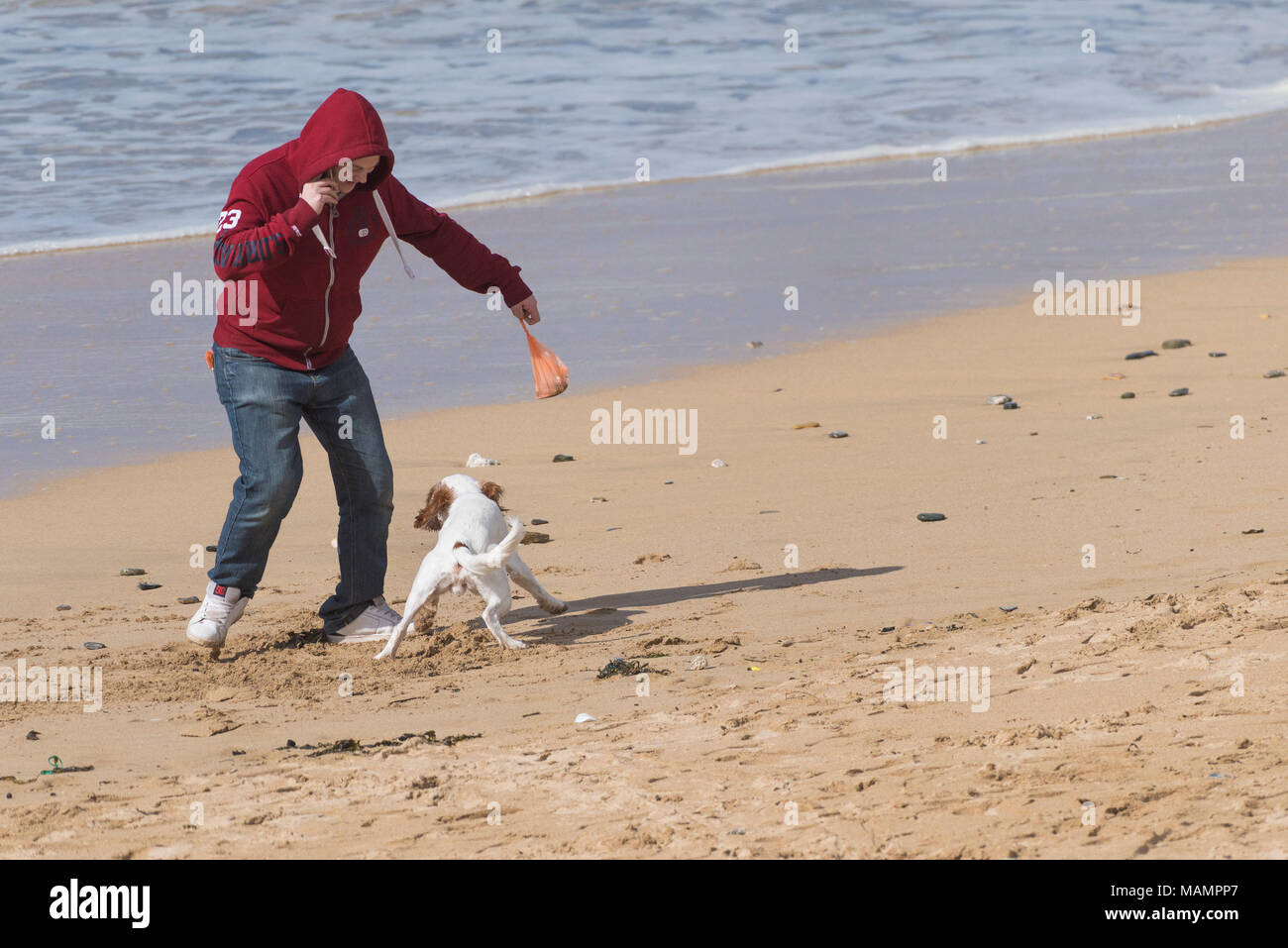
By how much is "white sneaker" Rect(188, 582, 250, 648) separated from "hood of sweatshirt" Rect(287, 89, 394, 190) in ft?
5.04

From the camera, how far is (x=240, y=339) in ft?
17.9

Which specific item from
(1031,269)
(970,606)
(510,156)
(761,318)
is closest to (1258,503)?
(970,606)

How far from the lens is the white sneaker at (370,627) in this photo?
19.3 feet

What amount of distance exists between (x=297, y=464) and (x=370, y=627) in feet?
2.36

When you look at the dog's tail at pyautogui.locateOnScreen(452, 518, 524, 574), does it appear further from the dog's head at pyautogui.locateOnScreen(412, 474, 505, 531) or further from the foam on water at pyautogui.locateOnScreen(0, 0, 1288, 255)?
the foam on water at pyautogui.locateOnScreen(0, 0, 1288, 255)

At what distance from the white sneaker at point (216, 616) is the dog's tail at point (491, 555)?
82 centimetres

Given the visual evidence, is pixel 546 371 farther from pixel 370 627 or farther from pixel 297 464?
pixel 370 627

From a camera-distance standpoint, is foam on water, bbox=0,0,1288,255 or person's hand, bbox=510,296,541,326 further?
foam on water, bbox=0,0,1288,255

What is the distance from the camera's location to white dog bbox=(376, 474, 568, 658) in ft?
18.5

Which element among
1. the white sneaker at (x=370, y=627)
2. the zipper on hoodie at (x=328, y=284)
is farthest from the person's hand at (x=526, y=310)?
the white sneaker at (x=370, y=627)

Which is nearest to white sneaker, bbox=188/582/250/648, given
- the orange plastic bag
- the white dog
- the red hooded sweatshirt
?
the white dog

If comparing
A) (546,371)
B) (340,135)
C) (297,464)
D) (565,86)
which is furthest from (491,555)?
(565,86)

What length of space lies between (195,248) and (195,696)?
8970 millimetres
